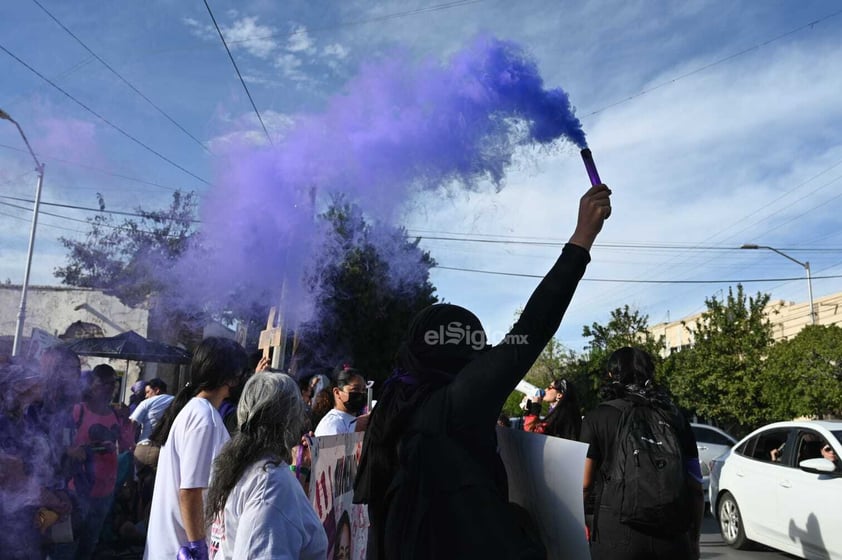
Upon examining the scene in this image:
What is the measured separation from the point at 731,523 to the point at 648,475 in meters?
6.65

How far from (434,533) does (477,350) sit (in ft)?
1.55

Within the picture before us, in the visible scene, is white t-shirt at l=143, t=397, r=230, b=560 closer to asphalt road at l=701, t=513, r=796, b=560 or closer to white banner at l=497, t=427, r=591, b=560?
white banner at l=497, t=427, r=591, b=560

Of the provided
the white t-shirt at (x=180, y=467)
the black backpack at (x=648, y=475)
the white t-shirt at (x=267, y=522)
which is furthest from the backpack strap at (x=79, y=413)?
the black backpack at (x=648, y=475)

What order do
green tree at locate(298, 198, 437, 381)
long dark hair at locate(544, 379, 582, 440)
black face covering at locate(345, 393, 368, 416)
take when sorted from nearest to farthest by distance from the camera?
black face covering at locate(345, 393, 368, 416) < green tree at locate(298, 198, 437, 381) < long dark hair at locate(544, 379, 582, 440)

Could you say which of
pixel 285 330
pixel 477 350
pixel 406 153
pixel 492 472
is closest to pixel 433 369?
pixel 477 350

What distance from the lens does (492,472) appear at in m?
1.60

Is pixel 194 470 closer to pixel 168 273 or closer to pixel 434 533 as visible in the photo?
pixel 434 533

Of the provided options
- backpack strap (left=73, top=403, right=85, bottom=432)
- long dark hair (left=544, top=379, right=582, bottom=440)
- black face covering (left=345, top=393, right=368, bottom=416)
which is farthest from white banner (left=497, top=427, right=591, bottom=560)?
backpack strap (left=73, top=403, right=85, bottom=432)

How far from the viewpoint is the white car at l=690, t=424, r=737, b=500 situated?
46.2 ft

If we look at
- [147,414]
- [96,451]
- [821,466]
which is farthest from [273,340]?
[821,466]

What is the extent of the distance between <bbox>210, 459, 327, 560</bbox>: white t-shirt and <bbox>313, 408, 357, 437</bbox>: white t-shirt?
96.9 inches

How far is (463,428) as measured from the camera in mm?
1582

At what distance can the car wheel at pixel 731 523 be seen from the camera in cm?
856

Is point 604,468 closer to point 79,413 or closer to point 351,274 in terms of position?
point 79,413
